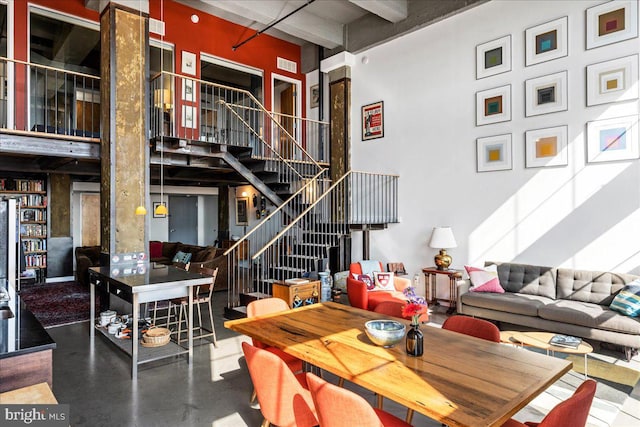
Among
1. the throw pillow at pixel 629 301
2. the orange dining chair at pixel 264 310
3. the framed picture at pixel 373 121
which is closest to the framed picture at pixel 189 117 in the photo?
the framed picture at pixel 373 121

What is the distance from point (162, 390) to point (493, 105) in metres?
6.00

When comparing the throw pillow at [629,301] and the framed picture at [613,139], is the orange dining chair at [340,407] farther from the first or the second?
the framed picture at [613,139]

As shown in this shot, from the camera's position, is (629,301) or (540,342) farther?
(629,301)

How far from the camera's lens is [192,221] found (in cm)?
1264

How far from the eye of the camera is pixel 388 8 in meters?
7.08

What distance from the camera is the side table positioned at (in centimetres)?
620

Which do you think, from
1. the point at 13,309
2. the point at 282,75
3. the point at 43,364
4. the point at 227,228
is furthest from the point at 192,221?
the point at 43,364

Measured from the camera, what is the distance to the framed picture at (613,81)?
4.92 meters

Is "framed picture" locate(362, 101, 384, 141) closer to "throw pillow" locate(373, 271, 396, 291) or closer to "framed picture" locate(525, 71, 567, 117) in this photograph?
"framed picture" locate(525, 71, 567, 117)

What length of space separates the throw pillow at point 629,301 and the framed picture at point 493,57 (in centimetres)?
353

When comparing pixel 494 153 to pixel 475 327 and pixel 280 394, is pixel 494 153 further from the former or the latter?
pixel 280 394

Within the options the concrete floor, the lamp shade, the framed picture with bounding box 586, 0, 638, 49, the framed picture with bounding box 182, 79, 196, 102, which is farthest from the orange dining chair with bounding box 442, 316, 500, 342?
the framed picture with bounding box 182, 79, 196, 102

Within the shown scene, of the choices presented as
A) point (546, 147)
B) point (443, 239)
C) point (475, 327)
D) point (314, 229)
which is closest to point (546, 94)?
point (546, 147)

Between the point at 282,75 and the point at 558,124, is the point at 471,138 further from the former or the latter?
the point at 282,75
